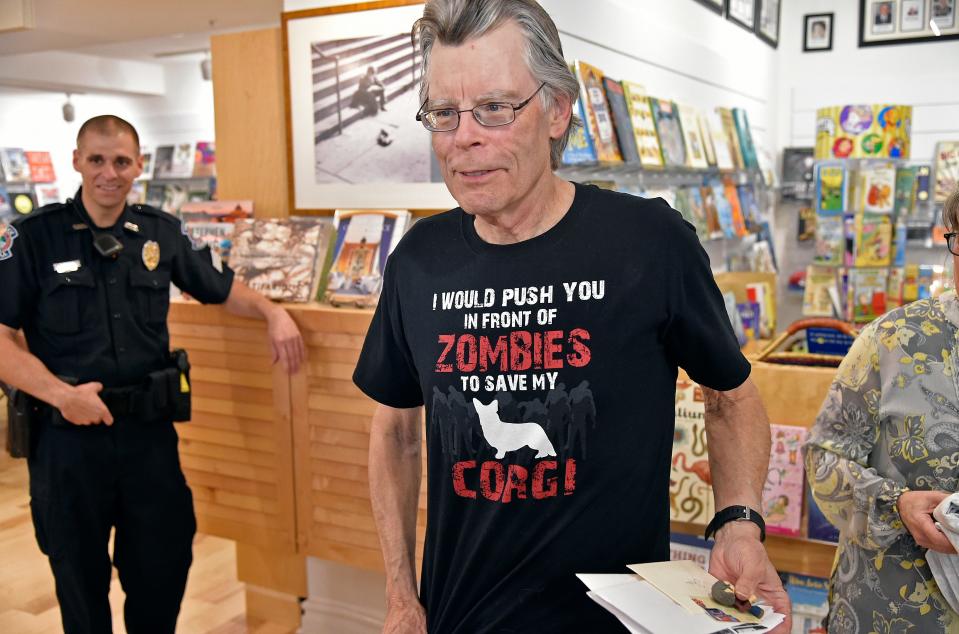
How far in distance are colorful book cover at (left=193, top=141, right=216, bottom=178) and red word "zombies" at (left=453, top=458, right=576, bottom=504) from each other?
29.1 feet

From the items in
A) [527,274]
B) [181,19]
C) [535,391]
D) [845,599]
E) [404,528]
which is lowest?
[845,599]

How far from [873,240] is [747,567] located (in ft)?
13.5

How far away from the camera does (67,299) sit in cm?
308

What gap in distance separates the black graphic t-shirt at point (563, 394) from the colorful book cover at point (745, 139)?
439 cm

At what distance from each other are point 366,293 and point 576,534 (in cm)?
204

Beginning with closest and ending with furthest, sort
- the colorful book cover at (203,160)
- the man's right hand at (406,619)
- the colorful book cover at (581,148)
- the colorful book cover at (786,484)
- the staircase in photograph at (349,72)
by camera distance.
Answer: the man's right hand at (406,619), the colorful book cover at (786,484), the colorful book cover at (581,148), the staircase in photograph at (349,72), the colorful book cover at (203,160)

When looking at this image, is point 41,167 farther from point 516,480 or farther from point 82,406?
point 516,480

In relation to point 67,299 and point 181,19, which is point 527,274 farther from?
point 181,19

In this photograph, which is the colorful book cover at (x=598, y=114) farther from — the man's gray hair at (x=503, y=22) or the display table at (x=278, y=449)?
the man's gray hair at (x=503, y=22)

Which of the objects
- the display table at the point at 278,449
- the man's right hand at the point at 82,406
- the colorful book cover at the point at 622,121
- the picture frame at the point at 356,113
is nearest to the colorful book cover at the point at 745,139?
the colorful book cover at the point at 622,121

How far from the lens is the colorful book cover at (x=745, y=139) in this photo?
5508mm

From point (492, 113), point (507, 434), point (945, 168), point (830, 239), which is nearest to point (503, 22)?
point (492, 113)

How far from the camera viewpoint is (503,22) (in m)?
1.32

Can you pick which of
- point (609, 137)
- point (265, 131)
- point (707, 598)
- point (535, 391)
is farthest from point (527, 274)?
point (265, 131)
